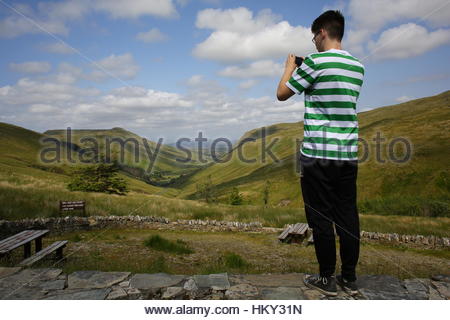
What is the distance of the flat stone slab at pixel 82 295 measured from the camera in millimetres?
2795

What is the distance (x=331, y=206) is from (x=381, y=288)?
39.5 inches

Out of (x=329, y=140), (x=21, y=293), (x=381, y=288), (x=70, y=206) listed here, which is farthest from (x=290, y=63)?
(x=70, y=206)

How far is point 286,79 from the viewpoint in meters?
2.92

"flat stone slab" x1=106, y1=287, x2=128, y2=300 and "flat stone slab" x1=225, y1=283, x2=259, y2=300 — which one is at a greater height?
A: "flat stone slab" x1=106, y1=287, x2=128, y2=300

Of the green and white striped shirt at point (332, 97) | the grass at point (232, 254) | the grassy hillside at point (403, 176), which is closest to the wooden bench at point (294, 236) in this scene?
the grass at point (232, 254)

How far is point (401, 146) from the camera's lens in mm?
69250

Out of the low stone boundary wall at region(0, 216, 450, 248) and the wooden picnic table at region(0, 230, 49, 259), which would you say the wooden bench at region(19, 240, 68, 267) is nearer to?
the wooden picnic table at region(0, 230, 49, 259)

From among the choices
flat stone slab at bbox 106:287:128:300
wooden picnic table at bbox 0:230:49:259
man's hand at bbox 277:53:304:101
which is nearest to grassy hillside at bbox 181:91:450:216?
man's hand at bbox 277:53:304:101

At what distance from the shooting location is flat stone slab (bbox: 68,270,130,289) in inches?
121

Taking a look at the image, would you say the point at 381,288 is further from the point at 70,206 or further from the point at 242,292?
the point at 70,206

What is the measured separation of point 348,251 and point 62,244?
18.9 feet

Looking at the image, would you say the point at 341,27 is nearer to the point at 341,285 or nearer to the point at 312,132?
the point at 312,132

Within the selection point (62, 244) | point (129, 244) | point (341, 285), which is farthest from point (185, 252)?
point (341, 285)

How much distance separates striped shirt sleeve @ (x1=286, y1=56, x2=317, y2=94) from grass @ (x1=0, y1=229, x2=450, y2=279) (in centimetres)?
343
